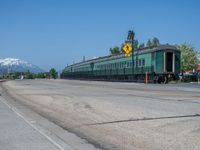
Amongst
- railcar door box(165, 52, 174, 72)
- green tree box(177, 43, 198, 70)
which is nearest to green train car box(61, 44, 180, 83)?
railcar door box(165, 52, 174, 72)

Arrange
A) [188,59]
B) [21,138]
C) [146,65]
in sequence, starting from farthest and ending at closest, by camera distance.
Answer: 1. [188,59]
2. [146,65]
3. [21,138]

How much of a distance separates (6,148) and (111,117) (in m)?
5.82

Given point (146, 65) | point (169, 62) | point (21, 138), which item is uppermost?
point (169, 62)

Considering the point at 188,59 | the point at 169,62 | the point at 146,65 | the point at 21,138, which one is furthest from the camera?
the point at 188,59

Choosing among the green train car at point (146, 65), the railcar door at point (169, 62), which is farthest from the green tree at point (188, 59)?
the railcar door at point (169, 62)

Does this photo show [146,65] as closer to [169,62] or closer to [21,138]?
[169,62]

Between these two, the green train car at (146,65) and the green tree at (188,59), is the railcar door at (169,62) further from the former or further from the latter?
the green tree at (188,59)

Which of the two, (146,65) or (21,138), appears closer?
(21,138)

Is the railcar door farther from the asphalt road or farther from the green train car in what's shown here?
the asphalt road

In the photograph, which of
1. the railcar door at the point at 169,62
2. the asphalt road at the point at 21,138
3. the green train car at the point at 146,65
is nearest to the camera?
the asphalt road at the point at 21,138

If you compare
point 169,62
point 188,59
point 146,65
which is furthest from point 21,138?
point 188,59

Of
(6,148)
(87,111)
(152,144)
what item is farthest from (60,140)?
(87,111)

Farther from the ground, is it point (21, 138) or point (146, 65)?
point (146, 65)

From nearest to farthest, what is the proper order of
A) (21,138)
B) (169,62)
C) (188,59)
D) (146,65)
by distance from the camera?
1. (21,138)
2. (169,62)
3. (146,65)
4. (188,59)
